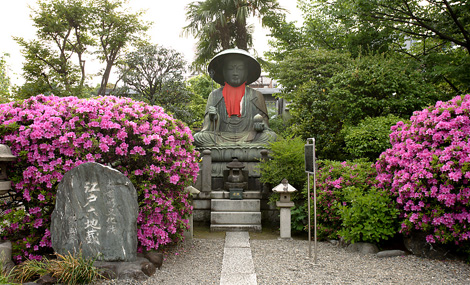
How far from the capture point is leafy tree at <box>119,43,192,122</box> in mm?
11719

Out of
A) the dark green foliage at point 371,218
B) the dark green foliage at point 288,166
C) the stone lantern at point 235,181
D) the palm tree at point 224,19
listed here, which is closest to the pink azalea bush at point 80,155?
the stone lantern at point 235,181

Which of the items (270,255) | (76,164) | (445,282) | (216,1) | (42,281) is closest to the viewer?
(42,281)

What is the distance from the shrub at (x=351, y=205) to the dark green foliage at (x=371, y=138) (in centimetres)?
98

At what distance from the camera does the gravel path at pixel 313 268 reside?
3.77m

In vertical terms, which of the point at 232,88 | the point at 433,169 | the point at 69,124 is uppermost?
the point at 232,88

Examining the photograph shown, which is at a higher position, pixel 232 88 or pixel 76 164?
pixel 232 88

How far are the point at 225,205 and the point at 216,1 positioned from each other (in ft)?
32.5

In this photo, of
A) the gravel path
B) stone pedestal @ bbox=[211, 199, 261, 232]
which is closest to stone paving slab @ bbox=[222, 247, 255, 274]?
the gravel path

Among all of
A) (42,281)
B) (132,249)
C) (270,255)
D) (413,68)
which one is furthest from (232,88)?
(42,281)

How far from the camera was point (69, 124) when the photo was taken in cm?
403

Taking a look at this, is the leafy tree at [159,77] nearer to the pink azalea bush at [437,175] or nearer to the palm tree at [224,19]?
the palm tree at [224,19]

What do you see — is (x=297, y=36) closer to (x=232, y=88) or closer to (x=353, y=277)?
(x=232, y=88)

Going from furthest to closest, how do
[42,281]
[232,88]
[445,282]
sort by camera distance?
[232,88], [445,282], [42,281]

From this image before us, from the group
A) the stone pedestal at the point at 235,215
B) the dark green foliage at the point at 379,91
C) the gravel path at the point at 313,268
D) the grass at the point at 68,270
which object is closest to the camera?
the grass at the point at 68,270
